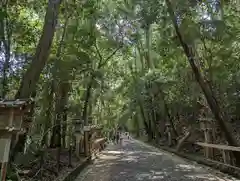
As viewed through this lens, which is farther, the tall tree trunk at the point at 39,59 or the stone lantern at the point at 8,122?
the tall tree trunk at the point at 39,59

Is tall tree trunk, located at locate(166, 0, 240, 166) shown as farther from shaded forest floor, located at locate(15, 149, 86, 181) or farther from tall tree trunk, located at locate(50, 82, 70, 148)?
tall tree trunk, located at locate(50, 82, 70, 148)

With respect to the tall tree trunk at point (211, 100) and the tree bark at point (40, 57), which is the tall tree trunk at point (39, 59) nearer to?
the tree bark at point (40, 57)

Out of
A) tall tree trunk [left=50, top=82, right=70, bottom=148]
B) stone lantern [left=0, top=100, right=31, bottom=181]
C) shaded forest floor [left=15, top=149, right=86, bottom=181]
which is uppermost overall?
tall tree trunk [left=50, top=82, right=70, bottom=148]

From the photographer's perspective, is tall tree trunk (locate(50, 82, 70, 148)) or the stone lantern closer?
the stone lantern

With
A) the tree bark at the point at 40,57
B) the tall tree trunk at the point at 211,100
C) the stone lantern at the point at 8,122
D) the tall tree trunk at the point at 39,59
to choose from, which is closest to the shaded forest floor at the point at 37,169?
the tall tree trunk at the point at 39,59

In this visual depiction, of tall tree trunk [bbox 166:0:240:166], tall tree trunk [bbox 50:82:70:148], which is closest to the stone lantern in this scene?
tall tree trunk [bbox 50:82:70:148]

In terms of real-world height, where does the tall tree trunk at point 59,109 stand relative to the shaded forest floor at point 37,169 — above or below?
above

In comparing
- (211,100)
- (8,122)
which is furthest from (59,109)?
(8,122)

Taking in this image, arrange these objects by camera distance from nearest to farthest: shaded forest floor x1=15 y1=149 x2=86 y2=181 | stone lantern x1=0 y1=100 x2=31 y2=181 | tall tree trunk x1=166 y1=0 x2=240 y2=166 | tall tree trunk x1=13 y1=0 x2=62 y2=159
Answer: stone lantern x1=0 y1=100 x2=31 y2=181
tall tree trunk x1=13 y1=0 x2=62 y2=159
shaded forest floor x1=15 y1=149 x2=86 y2=181
tall tree trunk x1=166 y1=0 x2=240 y2=166

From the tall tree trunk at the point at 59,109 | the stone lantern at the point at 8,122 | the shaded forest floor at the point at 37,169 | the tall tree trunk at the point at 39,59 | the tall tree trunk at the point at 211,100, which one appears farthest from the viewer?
the tall tree trunk at the point at 59,109

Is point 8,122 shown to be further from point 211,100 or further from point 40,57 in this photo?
point 211,100

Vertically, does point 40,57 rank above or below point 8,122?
above

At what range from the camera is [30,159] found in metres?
9.02

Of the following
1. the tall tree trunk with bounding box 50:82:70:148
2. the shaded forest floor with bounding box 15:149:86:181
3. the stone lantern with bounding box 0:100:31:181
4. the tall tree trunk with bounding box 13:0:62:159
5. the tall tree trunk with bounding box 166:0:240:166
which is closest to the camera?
the stone lantern with bounding box 0:100:31:181
